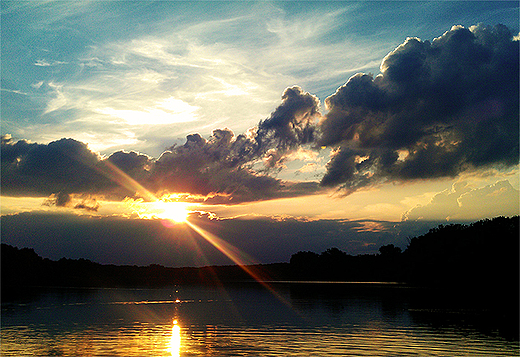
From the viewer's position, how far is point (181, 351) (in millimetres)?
45719

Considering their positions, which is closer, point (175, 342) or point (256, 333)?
point (175, 342)

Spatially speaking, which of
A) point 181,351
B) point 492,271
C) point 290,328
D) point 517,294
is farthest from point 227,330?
point 492,271

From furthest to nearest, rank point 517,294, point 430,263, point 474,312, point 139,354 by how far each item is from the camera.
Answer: point 430,263 → point 517,294 → point 474,312 → point 139,354

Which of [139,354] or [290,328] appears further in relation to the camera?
[290,328]

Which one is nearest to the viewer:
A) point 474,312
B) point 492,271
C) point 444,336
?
point 444,336

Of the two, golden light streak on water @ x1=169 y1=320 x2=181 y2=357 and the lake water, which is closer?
golden light streak on water @ x1=169 y1=320 x2=181 y2=357

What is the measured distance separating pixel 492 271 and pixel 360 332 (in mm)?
74573

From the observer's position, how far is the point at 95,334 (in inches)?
2259

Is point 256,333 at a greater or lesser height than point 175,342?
lesser

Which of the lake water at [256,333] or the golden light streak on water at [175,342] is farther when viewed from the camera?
the lake water at [256,333]

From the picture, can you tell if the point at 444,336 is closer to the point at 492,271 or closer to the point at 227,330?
the point at 227,330

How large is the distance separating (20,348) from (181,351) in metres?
17.8

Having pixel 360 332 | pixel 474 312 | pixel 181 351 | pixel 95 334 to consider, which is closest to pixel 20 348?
pixel 95 334

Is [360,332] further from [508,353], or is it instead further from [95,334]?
[95,334]
